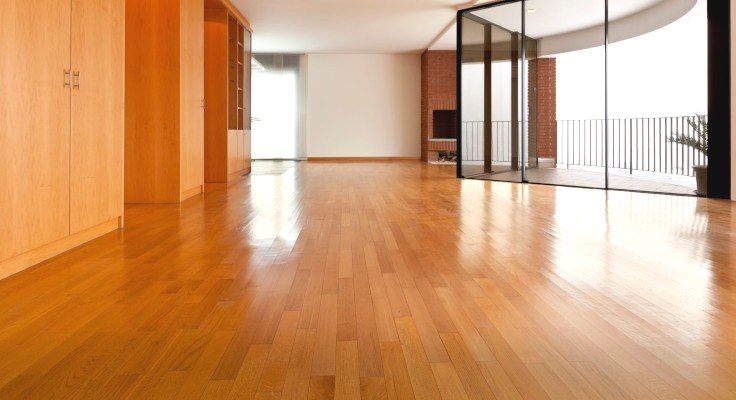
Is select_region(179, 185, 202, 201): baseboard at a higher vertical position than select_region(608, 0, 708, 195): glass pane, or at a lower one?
lower

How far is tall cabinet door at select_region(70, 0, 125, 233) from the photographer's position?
3.51 metres

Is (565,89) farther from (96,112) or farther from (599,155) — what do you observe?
(96,112)

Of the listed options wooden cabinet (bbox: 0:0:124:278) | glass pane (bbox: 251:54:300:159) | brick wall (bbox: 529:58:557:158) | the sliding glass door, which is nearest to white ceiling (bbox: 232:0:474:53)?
glass pane (bbox: 251:54:300:159)

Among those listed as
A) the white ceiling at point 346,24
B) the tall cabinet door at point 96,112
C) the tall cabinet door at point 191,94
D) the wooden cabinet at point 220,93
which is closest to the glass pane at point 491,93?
the white ceiling at point 346,24

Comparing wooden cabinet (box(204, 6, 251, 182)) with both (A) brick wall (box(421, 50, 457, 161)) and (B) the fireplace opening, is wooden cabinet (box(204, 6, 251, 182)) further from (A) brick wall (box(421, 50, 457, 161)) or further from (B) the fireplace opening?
(B) the fireplace opening

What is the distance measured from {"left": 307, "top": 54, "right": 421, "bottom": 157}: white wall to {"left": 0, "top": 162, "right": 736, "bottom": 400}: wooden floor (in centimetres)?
1144

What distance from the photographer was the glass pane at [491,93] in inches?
341

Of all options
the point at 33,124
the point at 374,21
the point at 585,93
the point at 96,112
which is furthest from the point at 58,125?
the point at 374,21

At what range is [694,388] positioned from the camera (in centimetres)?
154

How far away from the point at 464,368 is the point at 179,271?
166cm

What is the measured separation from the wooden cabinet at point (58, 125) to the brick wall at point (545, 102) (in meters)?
5.47

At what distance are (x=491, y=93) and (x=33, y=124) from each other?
6.92 meters

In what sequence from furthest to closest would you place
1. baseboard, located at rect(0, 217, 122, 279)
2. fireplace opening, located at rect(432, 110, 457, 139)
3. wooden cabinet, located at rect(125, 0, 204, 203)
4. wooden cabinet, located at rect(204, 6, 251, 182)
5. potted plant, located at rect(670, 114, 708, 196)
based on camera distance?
fireplace opening, located at rect(432, 110, 457, 139) → wooden cabinet, located at rect(204, 6, 251, 182) → potted plant, located at rect(670, 114, 708, 196) → wooden cabinet, located at rect(125, 0, 204, 203) → baseboard, located at rect(0, 217, 122, 279)

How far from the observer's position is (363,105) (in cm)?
1581
